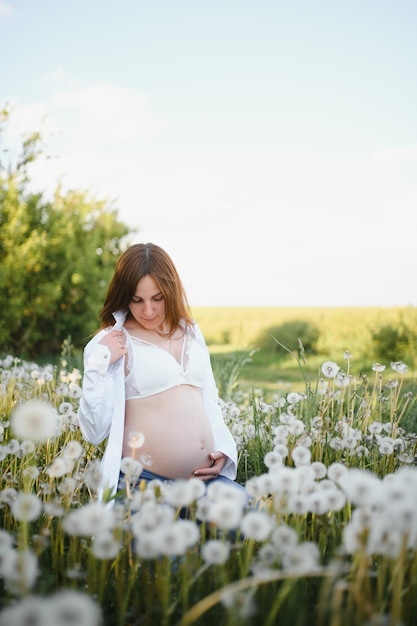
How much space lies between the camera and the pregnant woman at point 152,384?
312 centimetres

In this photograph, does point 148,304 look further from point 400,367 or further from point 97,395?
point 400,367

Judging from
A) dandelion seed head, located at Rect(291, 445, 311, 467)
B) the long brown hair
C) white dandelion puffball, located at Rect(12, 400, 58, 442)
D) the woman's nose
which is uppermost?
the long brown hair

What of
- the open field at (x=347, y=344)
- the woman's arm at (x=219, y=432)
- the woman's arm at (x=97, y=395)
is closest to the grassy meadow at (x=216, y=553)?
the woman's arm at (x=97, y=395)

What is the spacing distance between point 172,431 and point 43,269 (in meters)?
8.11

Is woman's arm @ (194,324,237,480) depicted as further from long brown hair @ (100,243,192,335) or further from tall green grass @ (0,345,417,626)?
tall green grass @ (0,345,417,626)

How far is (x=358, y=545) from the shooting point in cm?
141

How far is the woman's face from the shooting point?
11.2 ft

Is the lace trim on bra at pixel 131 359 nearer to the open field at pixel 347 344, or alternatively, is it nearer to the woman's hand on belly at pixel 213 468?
the woman's hand on belly at pixel 213 468

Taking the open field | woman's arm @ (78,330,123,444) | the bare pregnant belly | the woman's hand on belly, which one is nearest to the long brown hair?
woman's arm @ (78,330,123,444)

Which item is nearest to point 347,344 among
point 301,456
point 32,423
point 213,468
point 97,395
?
point 213,468

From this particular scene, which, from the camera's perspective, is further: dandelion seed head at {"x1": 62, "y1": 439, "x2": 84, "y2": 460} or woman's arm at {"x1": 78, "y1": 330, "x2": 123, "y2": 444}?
woman's arm at {"x1": 78, "y1": 330, "x2": 123, "y2": 444}

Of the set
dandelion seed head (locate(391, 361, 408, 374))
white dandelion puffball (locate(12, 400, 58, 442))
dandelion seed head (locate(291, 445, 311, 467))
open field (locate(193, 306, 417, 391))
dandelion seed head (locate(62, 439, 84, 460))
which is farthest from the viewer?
open field (locate(193, 306, 417, 391))

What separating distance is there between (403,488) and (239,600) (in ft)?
1.60

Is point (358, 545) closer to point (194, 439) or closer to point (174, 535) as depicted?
point (174, 535)
